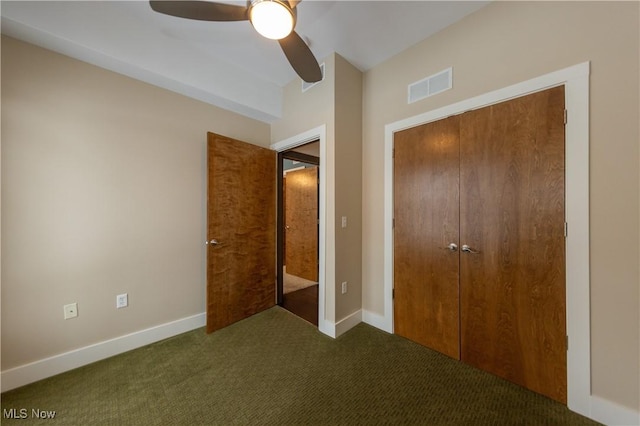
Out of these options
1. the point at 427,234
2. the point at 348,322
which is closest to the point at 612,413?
the point at 427,234

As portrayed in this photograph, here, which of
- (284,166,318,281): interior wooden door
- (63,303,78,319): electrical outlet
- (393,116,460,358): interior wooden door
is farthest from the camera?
(284,166,318,281): interior wooden door

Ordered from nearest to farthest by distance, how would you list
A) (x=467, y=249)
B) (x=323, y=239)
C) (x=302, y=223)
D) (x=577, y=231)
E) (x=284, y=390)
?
(x=577, y=231) < (x=284, y=390) < (x=467, y=249) < (x=323, y=239) < (x=302, y=223)

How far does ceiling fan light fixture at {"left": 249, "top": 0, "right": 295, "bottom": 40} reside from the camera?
124cm

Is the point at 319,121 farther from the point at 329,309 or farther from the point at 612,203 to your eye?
the point at 612,203

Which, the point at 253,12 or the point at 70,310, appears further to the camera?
the point at 70,310

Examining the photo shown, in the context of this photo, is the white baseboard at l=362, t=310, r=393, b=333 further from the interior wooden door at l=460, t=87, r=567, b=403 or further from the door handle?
the door handle

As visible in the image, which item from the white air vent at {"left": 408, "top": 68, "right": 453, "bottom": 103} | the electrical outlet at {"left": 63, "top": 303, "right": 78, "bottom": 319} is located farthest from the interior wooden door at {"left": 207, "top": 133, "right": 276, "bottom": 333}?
the white air vent at {"left": 408, "top": 68, "right": 453, "bottom": 103}

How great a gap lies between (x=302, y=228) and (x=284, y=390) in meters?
2.92

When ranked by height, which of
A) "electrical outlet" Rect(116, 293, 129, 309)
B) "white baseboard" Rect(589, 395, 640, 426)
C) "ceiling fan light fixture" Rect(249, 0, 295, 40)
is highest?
"ceiling fan light fixture" Rect(249, 0, 295, 40)

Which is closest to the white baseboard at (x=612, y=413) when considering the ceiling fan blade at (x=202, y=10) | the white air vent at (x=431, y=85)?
the white air vent at (x=431, y=85)

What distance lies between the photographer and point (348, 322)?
2443 millimetres

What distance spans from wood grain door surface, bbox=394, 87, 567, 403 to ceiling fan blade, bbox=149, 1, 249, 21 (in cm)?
163

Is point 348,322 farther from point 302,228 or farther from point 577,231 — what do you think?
point 302,228

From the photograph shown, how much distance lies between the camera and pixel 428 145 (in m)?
2.11
